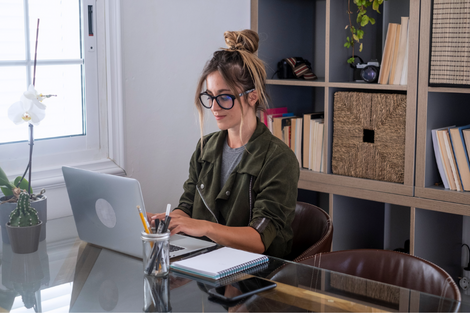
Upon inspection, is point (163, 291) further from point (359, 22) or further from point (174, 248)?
point (359, 22)

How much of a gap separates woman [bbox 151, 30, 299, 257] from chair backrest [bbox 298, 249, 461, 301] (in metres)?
0.22

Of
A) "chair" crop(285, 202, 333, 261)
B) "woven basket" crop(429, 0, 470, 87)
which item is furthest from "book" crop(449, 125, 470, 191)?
"chair" crop(285, 202, 333, 261)

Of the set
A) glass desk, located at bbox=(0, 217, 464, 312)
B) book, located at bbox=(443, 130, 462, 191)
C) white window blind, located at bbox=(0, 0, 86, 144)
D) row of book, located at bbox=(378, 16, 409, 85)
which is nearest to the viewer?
glass desk, located at bbox=(0, 217, 464, 312)

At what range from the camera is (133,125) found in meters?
2.37

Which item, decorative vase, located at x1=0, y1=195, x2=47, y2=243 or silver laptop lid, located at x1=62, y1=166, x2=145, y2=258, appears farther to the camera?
decorative vase, located at x1=0, y1=195, x2=47, y2=243

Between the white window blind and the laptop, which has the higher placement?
the white window blind

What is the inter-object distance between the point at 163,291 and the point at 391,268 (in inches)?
25.8

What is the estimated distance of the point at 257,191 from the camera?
5.62ft

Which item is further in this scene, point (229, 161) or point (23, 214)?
point (229, 161)

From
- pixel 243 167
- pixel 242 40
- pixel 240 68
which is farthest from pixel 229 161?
pixel 242 40

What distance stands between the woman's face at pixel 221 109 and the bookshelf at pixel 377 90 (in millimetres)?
976

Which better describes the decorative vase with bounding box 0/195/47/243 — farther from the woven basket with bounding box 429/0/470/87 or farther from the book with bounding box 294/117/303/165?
the woven basket with bounding box 429/0/470/87

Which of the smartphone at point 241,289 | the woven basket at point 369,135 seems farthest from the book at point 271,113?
the smartphone at point 241,289

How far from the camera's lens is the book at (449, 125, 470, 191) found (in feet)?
7.34
